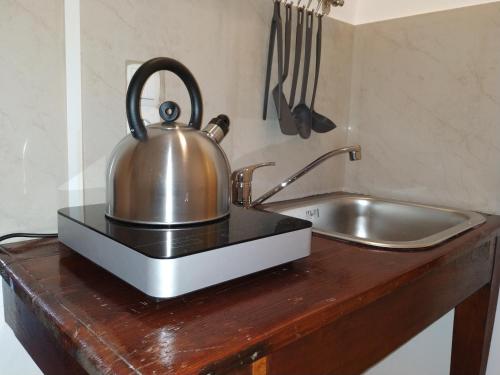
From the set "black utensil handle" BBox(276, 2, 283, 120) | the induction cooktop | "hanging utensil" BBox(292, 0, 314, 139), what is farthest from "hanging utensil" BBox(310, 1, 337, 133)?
the induction cooktop

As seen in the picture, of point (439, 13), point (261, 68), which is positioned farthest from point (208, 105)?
point (439, 13)

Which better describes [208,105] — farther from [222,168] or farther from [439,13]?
[439,13]

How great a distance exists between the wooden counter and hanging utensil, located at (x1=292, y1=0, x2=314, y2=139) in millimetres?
447

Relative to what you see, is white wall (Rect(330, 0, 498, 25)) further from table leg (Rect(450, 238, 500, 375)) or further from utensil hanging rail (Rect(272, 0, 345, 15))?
table leg (Rect(450, 238, 500, 375))

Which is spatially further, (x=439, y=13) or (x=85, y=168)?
(x=439, y=13)

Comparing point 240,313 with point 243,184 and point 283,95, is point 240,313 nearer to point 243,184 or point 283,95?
point 243,184

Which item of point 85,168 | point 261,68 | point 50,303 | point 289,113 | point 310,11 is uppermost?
point 310,11

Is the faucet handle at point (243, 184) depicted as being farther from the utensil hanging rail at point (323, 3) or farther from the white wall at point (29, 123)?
the utensil hanging rail at point (323, 3)

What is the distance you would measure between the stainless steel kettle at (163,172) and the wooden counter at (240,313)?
0.11m

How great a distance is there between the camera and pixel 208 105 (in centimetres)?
97

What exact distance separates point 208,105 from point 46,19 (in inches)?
15.3

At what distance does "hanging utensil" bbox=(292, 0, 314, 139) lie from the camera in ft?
3.72

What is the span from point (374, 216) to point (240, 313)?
2.95 ft

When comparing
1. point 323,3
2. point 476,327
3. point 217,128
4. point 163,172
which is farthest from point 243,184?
point 476,327
